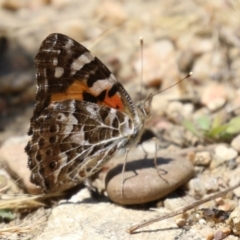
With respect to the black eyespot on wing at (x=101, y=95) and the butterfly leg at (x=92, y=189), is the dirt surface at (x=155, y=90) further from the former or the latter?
the black eyespot on wing at (x=101, y=95)

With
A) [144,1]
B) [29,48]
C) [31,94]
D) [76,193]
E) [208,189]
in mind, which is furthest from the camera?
[144,1]

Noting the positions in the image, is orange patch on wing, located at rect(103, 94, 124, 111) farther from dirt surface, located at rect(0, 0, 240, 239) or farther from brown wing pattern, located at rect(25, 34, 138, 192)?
dirt surface, located at rect(0, 0, 240, 239)

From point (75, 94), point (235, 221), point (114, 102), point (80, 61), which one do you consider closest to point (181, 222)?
point (235, 221)

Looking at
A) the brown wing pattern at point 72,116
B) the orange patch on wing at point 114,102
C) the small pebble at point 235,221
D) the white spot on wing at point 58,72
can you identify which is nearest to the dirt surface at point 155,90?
the small pebble at point 235,221

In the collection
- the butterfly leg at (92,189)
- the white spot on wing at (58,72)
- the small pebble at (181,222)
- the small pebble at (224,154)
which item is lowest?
the small pebble at (181,222)

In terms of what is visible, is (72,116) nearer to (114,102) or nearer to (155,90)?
(114,102)

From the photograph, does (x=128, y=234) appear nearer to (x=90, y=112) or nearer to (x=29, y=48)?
(x=90, y=112)

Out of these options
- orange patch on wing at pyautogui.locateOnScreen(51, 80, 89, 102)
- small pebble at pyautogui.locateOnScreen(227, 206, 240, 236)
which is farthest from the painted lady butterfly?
small pebble at pyautogui.locateOnScreen(227, 206, 240, 236)


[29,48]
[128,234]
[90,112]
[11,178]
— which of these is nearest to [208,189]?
[128,234]
